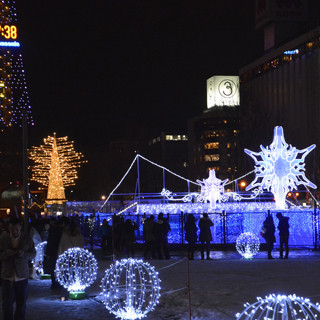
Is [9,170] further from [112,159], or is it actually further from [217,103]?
[217,103]

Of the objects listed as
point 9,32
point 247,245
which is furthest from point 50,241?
point 9,32

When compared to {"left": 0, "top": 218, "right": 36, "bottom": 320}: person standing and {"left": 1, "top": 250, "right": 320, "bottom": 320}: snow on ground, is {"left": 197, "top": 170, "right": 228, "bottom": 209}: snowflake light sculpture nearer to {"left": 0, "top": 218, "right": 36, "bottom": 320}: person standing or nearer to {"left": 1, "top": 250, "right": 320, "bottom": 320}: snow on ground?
{"left": 1, "top": 250, "right": 320, "bottom": 320}: snow on ground

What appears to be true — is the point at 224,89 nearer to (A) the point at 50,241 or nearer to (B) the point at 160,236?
(B) the point at 160,236

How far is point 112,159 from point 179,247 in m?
70.9

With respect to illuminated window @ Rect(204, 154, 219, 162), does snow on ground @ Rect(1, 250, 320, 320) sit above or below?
below

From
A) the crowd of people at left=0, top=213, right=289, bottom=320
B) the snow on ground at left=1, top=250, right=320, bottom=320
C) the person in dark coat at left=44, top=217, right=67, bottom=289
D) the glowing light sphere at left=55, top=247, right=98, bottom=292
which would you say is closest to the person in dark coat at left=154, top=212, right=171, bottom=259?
the crowd of people at left=0, top=213, right=289, bottom=320

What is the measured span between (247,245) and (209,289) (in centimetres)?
725

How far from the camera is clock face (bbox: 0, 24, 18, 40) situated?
1487 inches

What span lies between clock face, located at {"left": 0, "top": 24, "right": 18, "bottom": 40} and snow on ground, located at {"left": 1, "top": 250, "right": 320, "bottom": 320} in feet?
70.2

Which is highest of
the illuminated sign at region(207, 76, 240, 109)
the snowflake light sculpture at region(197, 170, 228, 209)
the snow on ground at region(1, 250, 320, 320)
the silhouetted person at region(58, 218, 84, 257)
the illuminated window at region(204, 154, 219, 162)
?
the illuminated sign at region(207, 76, 240, 109)

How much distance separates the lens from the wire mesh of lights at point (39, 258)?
16.7 m

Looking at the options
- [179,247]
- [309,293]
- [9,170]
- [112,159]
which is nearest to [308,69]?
[112,159]

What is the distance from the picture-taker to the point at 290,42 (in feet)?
291

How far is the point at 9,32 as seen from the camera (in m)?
38.1
